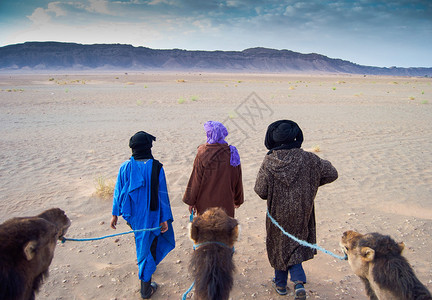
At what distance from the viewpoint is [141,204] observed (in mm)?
3609

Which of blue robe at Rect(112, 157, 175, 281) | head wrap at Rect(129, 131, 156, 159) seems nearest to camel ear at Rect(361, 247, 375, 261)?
blue robe at Rect(112, 157, 175, 281)

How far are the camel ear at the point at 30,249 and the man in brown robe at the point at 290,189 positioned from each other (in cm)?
221

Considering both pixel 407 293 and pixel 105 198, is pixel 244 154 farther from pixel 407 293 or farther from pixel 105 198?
pixel 407 293

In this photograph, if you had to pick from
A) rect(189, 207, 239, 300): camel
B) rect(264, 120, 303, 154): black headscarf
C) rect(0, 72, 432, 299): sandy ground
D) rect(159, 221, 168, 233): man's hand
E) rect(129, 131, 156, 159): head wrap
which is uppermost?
rect(264, 120, 303, 154): black headscarf

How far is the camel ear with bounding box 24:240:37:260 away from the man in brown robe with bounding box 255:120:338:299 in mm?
2206

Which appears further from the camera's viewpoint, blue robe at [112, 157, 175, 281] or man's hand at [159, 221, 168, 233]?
man's hand at [159, 221, 168, 233]

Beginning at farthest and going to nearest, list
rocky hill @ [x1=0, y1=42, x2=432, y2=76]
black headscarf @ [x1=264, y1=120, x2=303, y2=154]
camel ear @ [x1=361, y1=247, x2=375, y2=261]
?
rocky hill @ [x1=0, y1=42, x2=432, y2=76] → black headscarf @ [x1=264, y1=120, x2=303, y2=154] → camel ear @ [x1=361, y1=247, x2=375, y2=261]

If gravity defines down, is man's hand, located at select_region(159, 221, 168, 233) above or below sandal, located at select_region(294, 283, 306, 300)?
above

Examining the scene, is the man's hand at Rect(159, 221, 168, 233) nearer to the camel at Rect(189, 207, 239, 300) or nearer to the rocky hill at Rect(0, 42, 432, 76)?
the camel at Rect(189, 207, 239, 300)

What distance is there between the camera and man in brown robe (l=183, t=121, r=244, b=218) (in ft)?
12.4

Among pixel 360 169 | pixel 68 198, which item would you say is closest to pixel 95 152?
pixel 68 198

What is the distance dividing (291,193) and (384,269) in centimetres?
115

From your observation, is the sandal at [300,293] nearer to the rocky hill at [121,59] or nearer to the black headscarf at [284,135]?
the black headscarf at [284,135]

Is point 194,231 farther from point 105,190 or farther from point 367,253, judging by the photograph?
point 105,190
